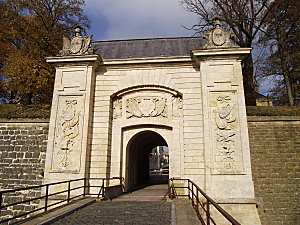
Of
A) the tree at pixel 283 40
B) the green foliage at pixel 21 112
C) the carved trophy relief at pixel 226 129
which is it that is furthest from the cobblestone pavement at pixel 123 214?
the tree at pixel 283 40

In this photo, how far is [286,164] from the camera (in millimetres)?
10047

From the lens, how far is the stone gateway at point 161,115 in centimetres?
862

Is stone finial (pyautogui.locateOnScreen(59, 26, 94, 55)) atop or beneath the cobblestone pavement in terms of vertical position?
atop

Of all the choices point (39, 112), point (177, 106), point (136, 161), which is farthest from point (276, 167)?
point (39, 112)

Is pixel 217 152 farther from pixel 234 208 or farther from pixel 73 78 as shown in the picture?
pixel 73 78

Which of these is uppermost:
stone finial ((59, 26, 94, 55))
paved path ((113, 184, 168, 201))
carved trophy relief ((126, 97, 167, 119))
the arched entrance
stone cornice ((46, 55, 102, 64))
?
stone finial ((59, 26, 94, 55))

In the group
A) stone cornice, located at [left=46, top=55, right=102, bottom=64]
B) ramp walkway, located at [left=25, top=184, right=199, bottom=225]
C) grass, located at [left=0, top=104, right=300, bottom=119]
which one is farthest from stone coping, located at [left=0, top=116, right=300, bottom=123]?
ramp walkway, located at [left=25, top=184, right=199, bottom=225]

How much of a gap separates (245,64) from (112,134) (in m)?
11.0

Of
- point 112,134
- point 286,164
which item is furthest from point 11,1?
point 286,164

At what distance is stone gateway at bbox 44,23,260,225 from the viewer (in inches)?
339

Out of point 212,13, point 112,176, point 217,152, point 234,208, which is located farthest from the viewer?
point 212,13

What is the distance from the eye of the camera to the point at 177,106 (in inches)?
400

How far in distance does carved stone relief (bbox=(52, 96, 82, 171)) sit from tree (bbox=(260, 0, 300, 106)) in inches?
510

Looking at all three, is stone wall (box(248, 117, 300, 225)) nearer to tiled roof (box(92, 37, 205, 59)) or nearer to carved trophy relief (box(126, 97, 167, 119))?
carved trophy relief (box(126, 97, 167, 119))
